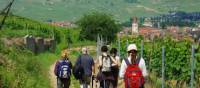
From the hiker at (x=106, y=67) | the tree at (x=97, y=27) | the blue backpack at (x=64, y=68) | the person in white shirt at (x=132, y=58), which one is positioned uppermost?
the person in white shirt at (x=132, y=58)

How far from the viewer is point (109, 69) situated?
1420 centimetres

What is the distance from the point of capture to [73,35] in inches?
3073

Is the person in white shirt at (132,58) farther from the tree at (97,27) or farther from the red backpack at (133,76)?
the tree at (97,27)

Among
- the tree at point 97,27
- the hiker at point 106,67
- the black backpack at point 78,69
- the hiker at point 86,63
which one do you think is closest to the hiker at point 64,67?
the black backpack at point 78,69

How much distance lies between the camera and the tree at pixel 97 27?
7938 centimetres

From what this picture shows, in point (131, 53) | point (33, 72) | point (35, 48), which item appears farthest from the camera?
point (35, 48)

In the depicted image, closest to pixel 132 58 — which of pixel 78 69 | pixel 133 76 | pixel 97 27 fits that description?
pixel 133 76

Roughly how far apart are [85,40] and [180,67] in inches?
2342

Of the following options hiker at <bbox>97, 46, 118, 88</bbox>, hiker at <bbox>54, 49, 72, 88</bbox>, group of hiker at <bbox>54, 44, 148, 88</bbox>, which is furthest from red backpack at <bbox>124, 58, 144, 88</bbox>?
hiker at <bbox>54, 49, 72, 88</bbox>

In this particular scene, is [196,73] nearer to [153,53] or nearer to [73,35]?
[153,53]

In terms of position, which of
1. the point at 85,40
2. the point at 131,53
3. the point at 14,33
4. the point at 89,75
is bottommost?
the point at 85,40

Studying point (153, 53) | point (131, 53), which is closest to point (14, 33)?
point (153, 53)

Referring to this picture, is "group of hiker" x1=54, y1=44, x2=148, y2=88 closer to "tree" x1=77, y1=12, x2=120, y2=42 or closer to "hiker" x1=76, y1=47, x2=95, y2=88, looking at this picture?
"hiker" x1=76, y1=47, x2=95, y2=88

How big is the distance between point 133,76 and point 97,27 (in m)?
70.9
